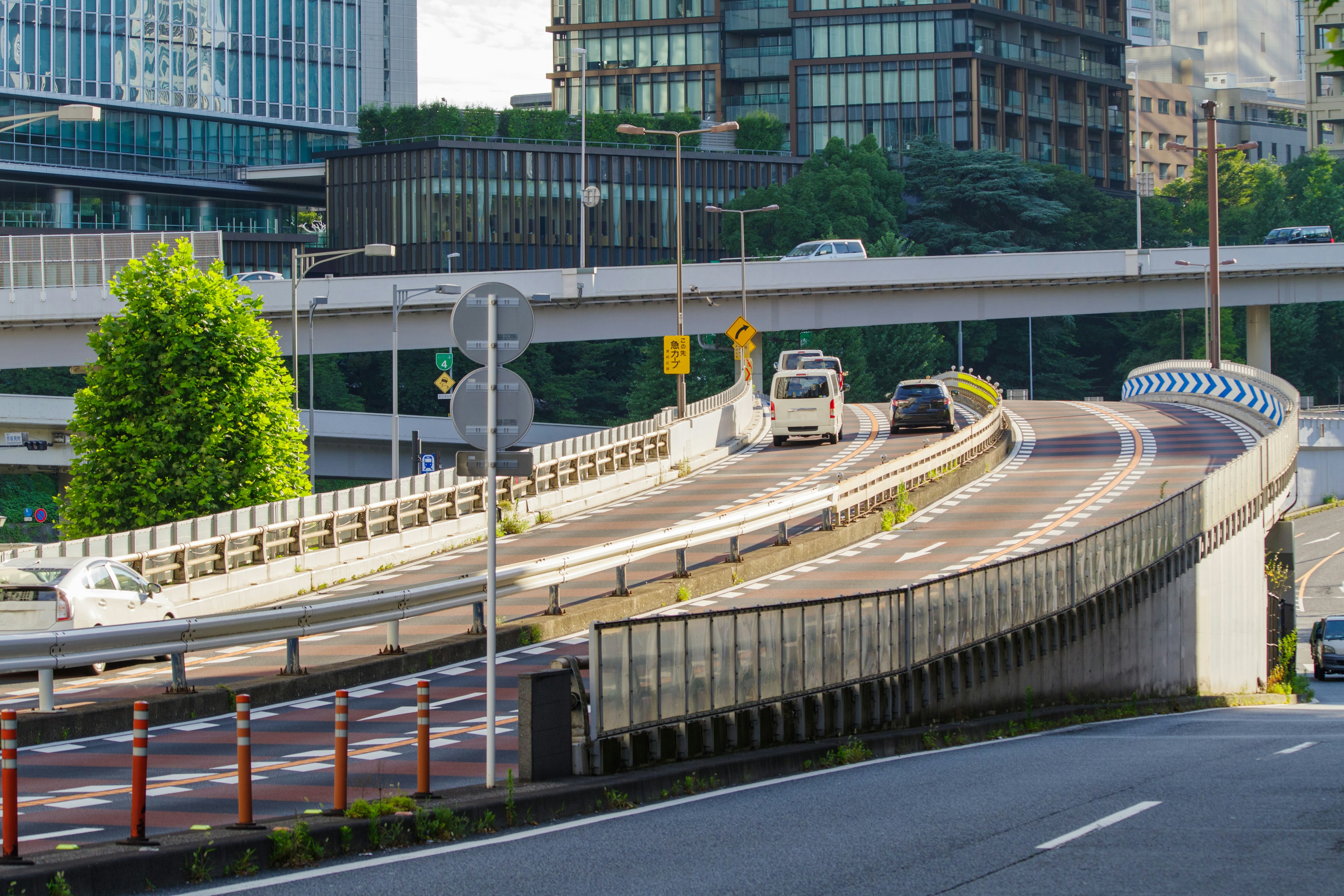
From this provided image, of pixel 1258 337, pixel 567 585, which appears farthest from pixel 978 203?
pixel 567 585

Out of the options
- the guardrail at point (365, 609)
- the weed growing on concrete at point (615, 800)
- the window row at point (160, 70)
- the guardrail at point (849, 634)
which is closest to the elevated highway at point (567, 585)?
the guardrail at point (365, 609)

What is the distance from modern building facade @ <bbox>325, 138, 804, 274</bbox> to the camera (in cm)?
11225

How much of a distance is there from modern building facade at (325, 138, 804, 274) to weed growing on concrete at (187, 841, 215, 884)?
3941 inches

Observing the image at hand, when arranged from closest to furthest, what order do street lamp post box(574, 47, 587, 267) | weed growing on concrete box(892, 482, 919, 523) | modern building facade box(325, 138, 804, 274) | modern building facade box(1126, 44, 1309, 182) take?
weed growing on concrete box(892, 482, 919, 523) < street lamp post box(574, 47, 587, 267) < modern building facade box(325, 138, 804, 274) < modern building facade box(1126, 44, 1309, 182)

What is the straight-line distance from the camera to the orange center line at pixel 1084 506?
103 feet

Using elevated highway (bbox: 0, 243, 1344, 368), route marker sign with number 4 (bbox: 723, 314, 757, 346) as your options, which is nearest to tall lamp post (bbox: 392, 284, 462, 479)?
elevated highway (bbox: 0, 243, 1344, 368)

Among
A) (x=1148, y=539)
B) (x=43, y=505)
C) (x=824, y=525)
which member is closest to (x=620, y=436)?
(x=824, y=525)

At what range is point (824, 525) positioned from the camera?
33.9 m

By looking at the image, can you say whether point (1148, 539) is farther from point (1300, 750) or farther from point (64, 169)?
point (64, 169)

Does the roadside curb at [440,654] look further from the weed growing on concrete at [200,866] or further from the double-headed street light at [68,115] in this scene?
the double-headed street light at [68,115]

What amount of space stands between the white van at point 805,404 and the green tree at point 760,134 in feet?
247

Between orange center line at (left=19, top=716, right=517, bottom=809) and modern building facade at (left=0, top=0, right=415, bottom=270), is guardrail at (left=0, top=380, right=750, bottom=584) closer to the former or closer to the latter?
orange center line at (left=19, top=716, right=517, bottom=809)

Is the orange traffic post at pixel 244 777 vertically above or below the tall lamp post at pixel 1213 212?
below

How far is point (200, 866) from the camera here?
9.44 meters
